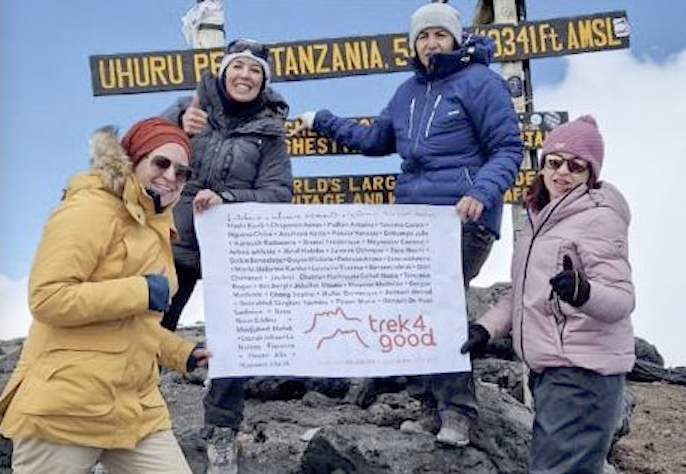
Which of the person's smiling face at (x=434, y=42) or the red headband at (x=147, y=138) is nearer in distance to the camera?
the red headband at (x=147, y=138)

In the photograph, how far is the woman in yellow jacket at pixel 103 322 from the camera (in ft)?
13.1

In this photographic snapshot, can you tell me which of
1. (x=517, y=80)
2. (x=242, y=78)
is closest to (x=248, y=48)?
(x=242, y=78)

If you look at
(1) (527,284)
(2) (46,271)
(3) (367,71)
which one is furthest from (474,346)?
(3) (367,71)

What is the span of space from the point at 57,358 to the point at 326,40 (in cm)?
535

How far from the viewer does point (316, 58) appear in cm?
877

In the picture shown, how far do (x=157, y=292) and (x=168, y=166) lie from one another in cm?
62

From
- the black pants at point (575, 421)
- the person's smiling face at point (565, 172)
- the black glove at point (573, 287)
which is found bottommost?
the black pants at point (575, 421)

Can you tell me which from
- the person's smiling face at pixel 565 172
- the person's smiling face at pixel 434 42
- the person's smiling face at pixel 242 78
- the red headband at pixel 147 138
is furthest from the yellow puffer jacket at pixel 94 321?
the person's smiling face at pixel 434 42

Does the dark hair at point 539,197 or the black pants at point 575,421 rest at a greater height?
the dark hair at point 539,197

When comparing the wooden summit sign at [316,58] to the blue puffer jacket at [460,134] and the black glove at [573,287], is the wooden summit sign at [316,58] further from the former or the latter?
the black glove at [573,287]

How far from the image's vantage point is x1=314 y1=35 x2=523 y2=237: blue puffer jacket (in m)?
5.86

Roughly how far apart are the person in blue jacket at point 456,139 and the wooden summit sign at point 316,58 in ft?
8.41

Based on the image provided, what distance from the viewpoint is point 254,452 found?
21.2ft

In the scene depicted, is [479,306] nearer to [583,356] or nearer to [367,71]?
[367,71]
